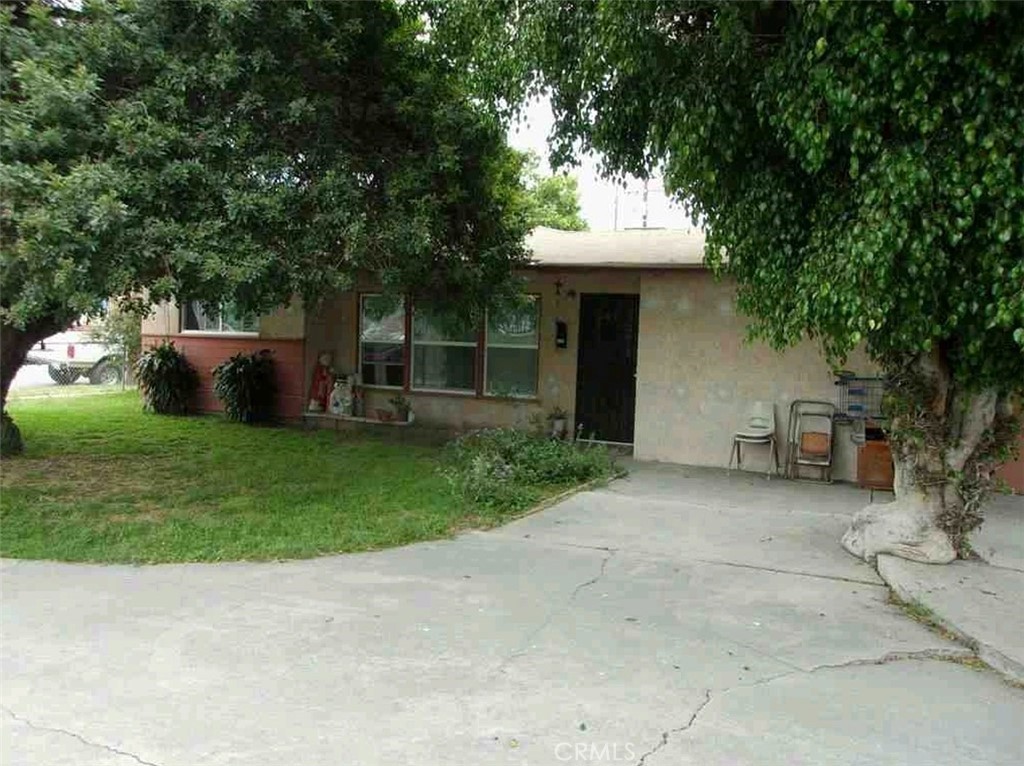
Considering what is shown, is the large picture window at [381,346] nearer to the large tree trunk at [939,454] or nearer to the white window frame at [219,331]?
the white window frame at [219,331]

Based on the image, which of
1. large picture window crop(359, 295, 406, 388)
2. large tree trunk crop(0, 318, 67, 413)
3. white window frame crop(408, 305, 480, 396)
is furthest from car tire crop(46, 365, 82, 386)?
white window frame crop(408, 305, 480, 396)

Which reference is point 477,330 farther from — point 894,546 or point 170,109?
point 894,546

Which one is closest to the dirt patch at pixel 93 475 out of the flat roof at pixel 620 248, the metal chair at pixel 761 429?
the flat roof at pixel 620 248

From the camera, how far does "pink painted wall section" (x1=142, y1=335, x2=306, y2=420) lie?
45.9ft

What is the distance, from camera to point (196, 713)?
3779mm

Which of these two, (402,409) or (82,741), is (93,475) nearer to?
(402,409)

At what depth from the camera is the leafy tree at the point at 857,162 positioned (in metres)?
4.28

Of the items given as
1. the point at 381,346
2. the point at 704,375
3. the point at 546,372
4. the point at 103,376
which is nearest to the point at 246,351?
the point at 381,346

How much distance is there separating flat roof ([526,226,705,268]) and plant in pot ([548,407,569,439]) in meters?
2.09

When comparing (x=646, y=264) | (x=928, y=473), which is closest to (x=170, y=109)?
(x=646, y=264)

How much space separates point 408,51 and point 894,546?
641 cm

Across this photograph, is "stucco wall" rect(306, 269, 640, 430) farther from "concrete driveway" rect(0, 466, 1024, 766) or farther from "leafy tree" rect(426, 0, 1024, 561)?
"concrete driveway" rect(0, 466, 1024, 766)

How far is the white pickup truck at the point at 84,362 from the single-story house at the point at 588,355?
6.63 m

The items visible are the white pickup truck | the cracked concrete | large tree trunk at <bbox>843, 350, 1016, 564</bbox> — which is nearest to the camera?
the cracked concrete
